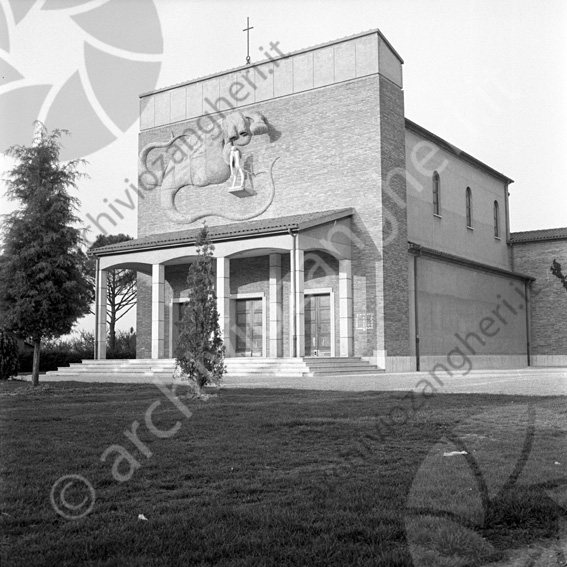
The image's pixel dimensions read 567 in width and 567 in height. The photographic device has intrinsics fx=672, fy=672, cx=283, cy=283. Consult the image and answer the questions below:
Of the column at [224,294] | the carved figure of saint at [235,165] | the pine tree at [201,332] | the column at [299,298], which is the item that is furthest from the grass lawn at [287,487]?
the carved figure of saint at [235,165]

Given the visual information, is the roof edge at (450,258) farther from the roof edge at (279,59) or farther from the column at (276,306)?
the roof edge at (279,59)

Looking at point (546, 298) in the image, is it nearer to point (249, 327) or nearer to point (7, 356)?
point (249, 327)

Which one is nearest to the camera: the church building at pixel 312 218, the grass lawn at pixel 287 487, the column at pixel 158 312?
the grass lawn at pixel 287 487

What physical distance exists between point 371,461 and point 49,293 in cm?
1299

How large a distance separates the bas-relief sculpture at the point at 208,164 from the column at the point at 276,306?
9.45ft

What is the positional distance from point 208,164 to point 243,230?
23.1ft

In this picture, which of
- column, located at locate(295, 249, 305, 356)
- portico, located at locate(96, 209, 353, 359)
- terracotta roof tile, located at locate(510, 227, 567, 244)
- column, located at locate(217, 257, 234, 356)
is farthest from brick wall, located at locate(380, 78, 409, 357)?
terracotta roof tile, located at locate(510, 227, 567, 244)

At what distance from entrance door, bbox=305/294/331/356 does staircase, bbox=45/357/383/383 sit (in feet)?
7.33

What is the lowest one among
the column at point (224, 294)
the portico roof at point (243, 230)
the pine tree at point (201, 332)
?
the pine tree at point (201, 332)

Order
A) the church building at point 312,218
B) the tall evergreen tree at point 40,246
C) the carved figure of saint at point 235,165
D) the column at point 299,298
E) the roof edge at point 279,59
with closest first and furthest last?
the tall evergreen tree at point 40,246 < the column at point 299,298 < the church building at point 312,218 < the roof edge at point 279,59 < the carved figure of saint at point 235,165

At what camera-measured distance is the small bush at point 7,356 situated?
22.3m

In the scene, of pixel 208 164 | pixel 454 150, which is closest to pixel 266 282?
pixel 208 164

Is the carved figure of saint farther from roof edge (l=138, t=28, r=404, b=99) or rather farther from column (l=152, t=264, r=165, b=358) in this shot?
column (l=152, t=264, r=165, b=358)

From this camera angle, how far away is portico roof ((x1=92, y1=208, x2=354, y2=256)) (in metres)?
25.9
